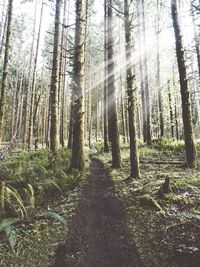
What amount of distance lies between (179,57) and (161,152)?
7.18 meters

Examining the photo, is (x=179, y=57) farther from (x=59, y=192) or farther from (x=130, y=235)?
(x=130, y=235)

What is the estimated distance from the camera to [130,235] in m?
5.39

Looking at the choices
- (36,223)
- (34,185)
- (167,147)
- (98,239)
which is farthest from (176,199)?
(167,147)

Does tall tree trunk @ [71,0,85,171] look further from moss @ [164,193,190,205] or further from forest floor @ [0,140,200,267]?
moss @ [164,193,190,205]

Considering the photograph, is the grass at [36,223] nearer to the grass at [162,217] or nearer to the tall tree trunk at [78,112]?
the grass at [162,217]

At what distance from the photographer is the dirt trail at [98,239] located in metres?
4.49

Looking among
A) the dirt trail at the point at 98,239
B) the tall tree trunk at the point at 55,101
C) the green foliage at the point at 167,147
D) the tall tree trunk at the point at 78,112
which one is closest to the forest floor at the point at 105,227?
the dirt trail at the point at 98,239

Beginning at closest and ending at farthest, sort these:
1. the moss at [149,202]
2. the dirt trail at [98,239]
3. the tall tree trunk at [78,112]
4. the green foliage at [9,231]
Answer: the dirt trail at [98,239] → the green foliage at [9,231] → the moss at [149,202] → the tall tree trunk at [78,112]

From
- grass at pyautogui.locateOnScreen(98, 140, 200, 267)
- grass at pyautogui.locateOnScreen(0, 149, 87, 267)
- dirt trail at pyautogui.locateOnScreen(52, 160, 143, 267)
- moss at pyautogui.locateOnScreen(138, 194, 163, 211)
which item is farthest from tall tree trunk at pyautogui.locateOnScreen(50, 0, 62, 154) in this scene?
moss at pyautogui.locateOnScreen(138, 194, 163, 211)

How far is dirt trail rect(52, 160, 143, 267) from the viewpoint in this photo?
449cm

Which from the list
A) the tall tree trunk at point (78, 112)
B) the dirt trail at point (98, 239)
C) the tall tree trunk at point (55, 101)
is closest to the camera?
the dirt trail at point (98, 239)

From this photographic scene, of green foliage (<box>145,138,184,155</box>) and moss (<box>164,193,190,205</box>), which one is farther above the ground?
green foliage (<box>145,138,184,155</box>)

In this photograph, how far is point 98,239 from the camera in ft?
17.4

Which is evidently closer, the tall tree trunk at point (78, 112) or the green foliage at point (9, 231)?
the green foliage at point (9, 231)
